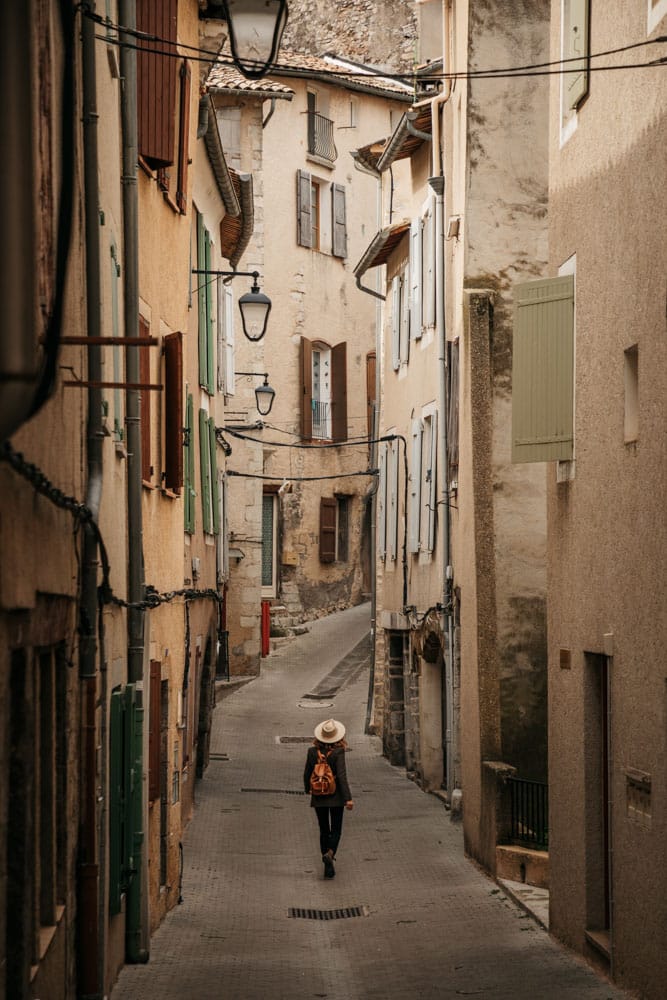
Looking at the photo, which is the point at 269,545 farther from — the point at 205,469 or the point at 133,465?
the point at 133,465

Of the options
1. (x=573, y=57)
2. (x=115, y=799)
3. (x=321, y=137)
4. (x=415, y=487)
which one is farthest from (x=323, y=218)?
(x=115, y=799)

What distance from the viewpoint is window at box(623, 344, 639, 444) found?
404 inches

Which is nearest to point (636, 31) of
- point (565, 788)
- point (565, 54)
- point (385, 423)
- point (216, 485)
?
point (565, 54)

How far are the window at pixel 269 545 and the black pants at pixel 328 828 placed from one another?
23098 millimetres

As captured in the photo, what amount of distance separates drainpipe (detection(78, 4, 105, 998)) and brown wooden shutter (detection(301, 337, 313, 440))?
95.7 ft

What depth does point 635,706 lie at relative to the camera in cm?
1004

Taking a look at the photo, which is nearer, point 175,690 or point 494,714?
point 175,690

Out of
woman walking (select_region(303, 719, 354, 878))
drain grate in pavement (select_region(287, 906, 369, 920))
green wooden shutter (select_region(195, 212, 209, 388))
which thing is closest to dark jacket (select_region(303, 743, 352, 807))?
woman walking (select_region(303, 719, 354, 878))

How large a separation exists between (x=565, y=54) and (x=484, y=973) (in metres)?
6.73

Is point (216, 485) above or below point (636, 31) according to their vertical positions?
below

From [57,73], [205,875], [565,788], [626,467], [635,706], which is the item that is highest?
[57,73]

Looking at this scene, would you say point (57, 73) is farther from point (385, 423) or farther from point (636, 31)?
point (385, 423)

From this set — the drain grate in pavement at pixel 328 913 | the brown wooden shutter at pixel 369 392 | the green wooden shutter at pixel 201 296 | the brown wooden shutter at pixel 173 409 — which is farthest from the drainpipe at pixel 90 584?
the brown wooden shutter at pixel 369 392

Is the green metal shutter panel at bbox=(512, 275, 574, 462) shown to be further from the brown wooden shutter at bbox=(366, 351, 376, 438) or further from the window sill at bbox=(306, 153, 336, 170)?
the brown wooden shutter at bbox=(366, 351, 376, 438)
